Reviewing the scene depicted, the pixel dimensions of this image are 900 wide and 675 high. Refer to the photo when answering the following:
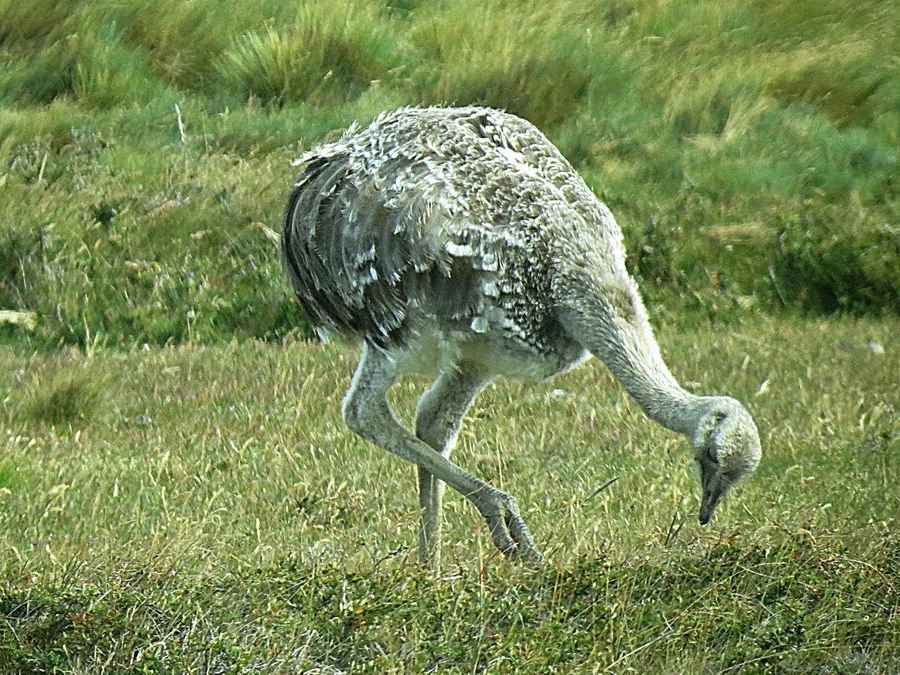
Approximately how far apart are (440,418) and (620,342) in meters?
1.01

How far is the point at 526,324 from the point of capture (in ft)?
18.1

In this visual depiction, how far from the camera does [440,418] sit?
6.19 meters

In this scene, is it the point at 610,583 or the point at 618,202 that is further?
the point at 618,202

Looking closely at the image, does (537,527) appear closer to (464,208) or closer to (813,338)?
(464,208)

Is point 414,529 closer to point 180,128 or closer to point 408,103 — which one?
point 180,128

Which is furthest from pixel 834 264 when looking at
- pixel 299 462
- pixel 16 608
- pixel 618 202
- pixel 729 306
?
pixel 16 608

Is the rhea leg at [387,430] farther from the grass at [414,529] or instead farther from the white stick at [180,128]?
the white stick at [180,128]

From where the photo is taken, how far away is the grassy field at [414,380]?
471 cm

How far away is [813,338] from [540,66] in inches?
180

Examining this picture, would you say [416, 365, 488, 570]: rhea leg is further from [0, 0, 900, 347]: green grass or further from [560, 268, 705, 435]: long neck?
[0, 0, 900, 347]: green grass

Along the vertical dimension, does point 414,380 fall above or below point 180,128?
above

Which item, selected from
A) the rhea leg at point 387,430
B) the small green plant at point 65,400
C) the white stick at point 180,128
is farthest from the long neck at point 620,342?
the white stick at point 180,128

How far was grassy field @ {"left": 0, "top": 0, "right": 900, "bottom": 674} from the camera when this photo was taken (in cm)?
471

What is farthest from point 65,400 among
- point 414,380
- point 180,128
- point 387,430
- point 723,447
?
point 180,128
